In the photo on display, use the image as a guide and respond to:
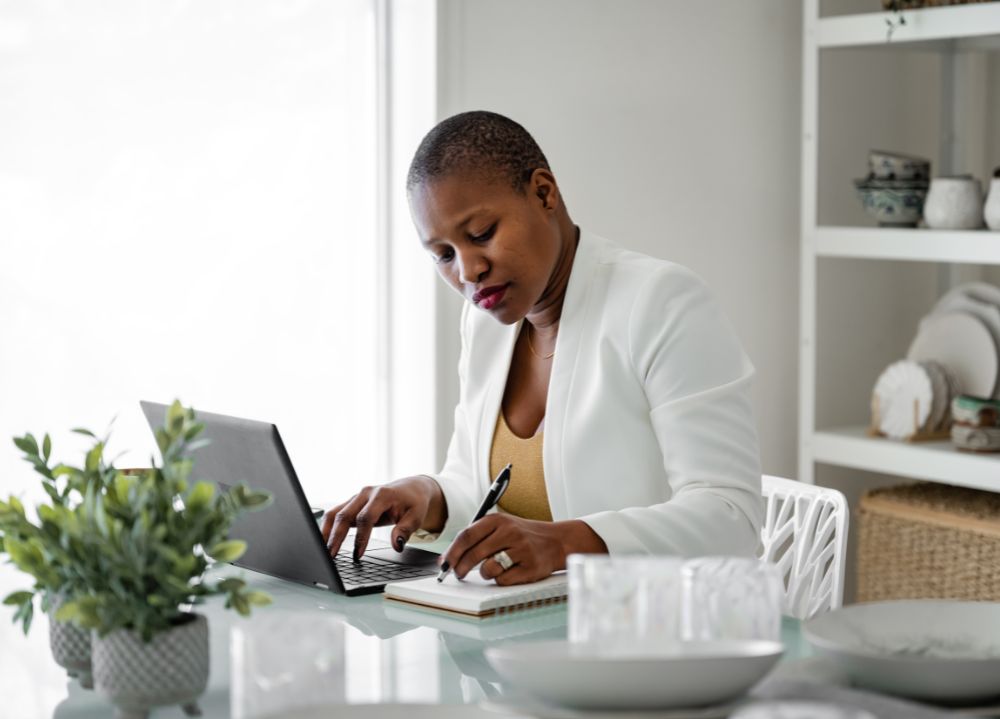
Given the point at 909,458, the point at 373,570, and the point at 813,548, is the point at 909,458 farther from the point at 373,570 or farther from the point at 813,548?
the point at 373,570

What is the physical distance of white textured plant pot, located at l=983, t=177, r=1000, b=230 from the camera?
9.05 ft

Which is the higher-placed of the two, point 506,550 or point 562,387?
point 562,387

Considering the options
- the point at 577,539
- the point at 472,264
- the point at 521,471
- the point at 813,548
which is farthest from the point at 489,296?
the point at 813,548

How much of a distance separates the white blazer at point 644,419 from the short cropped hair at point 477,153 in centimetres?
17

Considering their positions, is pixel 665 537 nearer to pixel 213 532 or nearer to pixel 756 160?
pixel 213 532

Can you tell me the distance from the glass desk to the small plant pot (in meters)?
0.01

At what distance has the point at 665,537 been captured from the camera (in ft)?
5.25

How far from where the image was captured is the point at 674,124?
9.91 ft

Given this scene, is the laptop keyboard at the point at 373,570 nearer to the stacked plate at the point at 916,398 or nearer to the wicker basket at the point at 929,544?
the wicker basket at the point at 929,544

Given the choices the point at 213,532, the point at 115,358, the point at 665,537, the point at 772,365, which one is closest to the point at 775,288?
the point at 772,365

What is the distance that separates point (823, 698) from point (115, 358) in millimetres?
1834

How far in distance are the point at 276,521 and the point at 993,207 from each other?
5.86ft

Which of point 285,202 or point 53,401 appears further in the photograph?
point 285,202

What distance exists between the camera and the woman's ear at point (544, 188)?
1.81 meters
